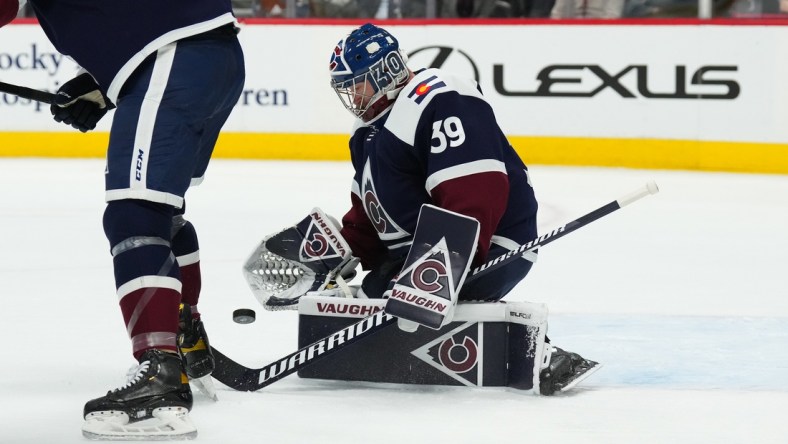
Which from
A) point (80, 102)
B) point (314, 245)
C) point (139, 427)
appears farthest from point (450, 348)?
point (80, 102)

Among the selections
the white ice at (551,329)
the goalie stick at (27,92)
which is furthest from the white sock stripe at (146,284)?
the goalie stick at (27,92)

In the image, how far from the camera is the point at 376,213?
2.87m

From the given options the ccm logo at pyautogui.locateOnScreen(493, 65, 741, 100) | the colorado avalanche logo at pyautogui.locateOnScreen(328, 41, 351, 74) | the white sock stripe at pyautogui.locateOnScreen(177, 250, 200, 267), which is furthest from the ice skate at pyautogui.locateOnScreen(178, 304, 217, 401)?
the ccm logo at pyautogui.locateOnScreen(493, 65, 741, 100)

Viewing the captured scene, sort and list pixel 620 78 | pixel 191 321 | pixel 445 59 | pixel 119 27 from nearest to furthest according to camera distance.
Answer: pixel 119 27
pixel 191 321
pixel 620 78
pixel 445 59

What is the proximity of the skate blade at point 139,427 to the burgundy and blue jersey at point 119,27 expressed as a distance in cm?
56

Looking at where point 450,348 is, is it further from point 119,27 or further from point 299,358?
point 119,27

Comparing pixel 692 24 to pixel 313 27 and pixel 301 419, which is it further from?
pixel 301 419

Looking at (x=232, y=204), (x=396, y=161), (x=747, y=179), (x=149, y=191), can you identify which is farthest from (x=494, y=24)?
(x=149, y=191)

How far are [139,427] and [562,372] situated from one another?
32.5 inches

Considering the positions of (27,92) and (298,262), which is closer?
(27,92)

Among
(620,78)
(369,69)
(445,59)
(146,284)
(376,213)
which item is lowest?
(146,284)

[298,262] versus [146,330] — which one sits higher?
[298,262]

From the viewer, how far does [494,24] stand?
7.45 m

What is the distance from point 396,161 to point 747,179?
14.3 ft
